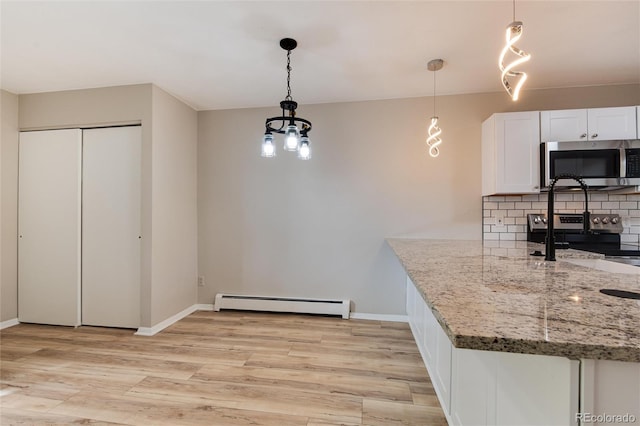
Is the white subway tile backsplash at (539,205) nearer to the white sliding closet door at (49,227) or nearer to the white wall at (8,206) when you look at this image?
the white sliding closet door at (49,227)

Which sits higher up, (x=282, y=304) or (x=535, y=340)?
(x=535, y=340)

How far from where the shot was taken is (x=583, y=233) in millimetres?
2695

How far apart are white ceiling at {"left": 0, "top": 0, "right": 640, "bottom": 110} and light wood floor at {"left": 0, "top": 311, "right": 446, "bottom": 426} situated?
2.59 meters

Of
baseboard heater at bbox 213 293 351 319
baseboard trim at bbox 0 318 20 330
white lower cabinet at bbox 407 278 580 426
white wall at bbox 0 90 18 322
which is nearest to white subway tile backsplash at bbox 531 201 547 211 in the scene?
white lower cabinet at bbox 407 278 580 426

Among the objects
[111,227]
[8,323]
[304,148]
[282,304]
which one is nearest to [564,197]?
[304,148]

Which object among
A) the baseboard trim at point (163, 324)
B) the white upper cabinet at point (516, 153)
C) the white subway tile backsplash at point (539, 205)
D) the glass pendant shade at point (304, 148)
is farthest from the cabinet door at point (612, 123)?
the baseboard trim at point (163, 324)

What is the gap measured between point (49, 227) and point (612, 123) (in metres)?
5.90

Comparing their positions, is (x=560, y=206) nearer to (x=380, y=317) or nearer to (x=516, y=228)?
(x=516, y=228)

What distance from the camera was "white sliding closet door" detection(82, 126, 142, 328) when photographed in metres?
2.94

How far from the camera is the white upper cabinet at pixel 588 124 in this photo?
2.59m

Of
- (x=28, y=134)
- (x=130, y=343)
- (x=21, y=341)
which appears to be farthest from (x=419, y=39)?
(x=21, y=341)

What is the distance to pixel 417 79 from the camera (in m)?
2.79

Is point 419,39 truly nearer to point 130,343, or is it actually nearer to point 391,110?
point 391,110

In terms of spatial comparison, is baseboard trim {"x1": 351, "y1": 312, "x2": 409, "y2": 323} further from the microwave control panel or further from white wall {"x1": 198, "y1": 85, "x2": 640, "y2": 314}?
the microwave control panel
